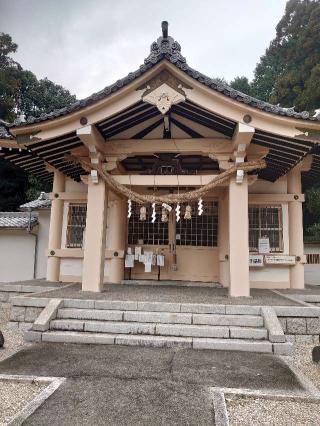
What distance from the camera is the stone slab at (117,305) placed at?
6.36 meters

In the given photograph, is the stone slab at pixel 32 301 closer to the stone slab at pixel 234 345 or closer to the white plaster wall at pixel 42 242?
the stone slab at pixel 234 345

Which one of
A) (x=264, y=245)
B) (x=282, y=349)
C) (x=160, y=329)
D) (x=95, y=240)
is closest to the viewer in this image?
(x=282, y=349)

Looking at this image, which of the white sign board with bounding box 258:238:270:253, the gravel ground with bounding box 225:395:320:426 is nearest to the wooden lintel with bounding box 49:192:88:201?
the white sign board with bounding box 258:238:270:253

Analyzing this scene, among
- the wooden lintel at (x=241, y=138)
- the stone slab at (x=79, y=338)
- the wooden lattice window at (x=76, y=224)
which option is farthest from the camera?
the wooden lattice window at (x=76, y=224)

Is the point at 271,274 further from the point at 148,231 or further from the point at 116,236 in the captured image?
the point at 116,236

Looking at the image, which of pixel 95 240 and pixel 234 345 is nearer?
pixel 234 345

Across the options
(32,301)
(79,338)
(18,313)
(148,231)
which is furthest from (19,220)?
(79,338)

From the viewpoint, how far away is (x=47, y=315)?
19.8ft

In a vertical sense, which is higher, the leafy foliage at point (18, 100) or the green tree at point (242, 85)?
the green tree at point (242, 85)

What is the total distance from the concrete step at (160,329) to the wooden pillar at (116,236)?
391cm

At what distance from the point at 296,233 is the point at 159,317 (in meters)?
5.48

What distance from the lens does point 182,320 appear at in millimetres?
6031

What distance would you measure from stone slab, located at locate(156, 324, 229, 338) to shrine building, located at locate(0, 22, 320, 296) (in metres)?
1.77

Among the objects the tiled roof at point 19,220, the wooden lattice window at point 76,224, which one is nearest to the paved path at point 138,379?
the wooden lattice window at point 76,224
